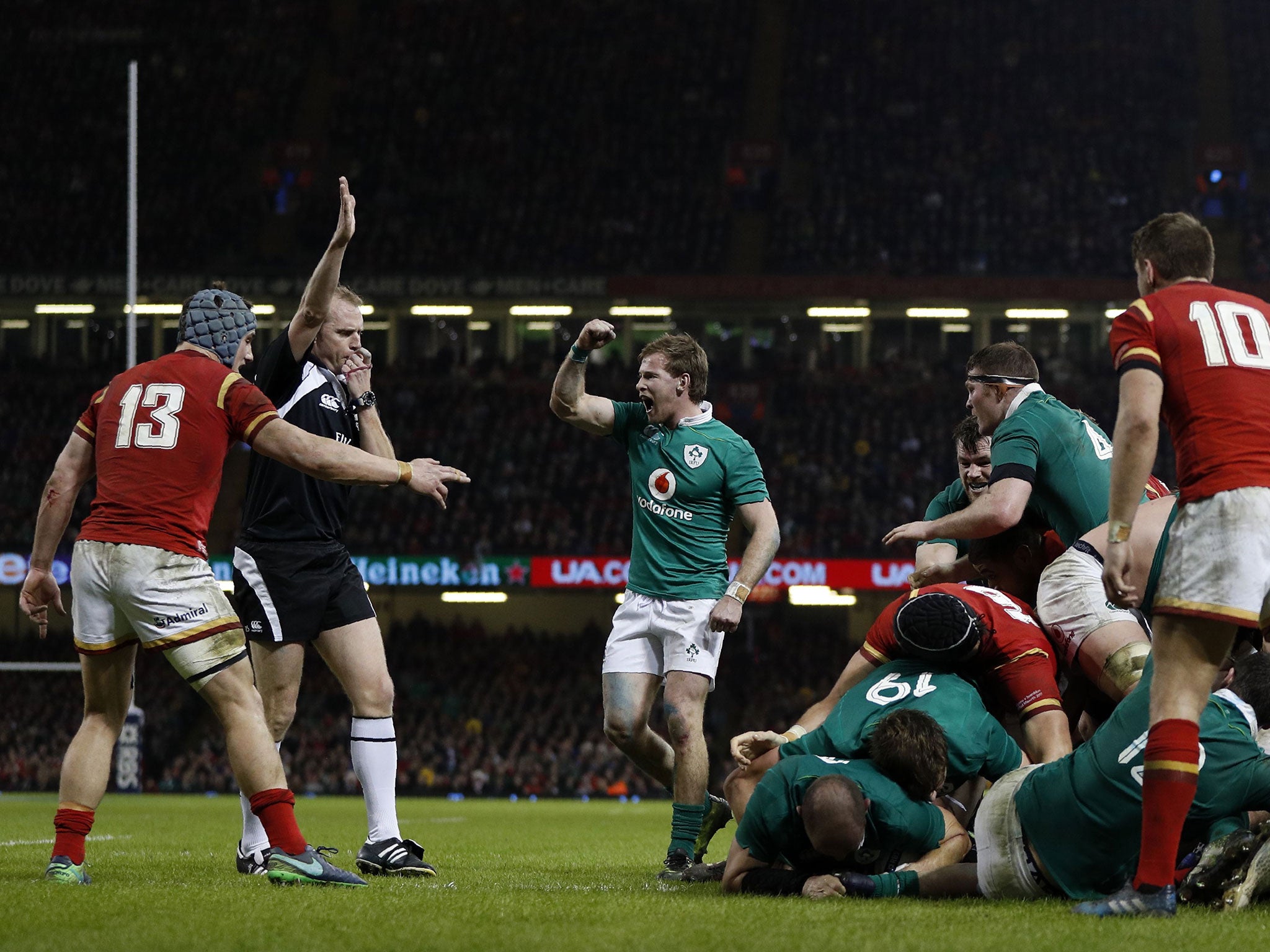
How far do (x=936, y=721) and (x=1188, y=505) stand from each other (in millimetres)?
1123

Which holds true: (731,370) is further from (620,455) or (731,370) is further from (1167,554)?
(1167,554)

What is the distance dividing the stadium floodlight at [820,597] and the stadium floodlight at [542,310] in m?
8.10

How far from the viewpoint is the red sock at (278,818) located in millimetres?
4922

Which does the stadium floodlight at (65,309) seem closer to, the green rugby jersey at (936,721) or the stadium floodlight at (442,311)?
the stadium floodlight at (442,311)

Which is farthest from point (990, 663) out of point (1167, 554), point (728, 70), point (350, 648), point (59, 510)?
point (728, 70)

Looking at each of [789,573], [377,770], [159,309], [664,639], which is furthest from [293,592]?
[159,309]

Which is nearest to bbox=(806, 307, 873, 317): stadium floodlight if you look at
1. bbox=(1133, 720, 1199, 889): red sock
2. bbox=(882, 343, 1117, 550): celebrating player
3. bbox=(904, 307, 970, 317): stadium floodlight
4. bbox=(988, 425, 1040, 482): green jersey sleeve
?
bbox=(904, 307, 970, 317): stadium floodlight

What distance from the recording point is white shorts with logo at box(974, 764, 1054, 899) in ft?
15.1

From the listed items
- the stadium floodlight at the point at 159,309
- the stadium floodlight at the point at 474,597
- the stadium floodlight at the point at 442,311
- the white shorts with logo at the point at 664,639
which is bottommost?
the stadium floodlight at the point at 474,597

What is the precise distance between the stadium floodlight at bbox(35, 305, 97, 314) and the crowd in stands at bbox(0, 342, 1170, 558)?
1.76 metres

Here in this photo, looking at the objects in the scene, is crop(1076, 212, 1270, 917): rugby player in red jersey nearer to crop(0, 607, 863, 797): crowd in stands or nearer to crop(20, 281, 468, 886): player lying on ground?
crop(20, 281, 468, 886): player lying on ground

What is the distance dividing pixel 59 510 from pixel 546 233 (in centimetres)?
2572

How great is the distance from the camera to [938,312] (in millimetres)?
30594

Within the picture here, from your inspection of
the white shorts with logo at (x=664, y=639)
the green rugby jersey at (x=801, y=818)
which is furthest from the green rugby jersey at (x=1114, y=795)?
the white shorts with logo at (x=664, y=639)
